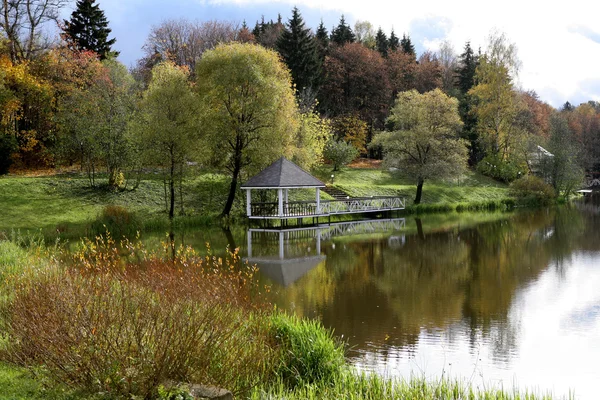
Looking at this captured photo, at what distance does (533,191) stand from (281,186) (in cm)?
2154

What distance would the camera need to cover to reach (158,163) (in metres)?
26.2

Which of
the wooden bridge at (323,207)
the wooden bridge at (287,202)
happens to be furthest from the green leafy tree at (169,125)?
the wooden bridge at (323,207)

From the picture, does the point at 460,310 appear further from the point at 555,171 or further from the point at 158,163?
the point at 555,171

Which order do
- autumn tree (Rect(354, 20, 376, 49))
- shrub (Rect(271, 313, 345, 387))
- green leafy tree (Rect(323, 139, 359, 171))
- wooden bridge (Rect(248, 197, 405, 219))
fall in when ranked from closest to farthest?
1. shrub (Rect(271, 313, 345, 387))
2. wooden bridge (Rect(248, 197, 405, 219))
3. green leafy tree (Rect(323, 139, 359, 171))
4. autumn tree (Rect(354, 20, 376, 49))

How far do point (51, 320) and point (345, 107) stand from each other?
148 feet

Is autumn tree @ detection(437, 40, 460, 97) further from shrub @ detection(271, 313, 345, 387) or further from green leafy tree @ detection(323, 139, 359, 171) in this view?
shrub @ detection(271, 313, 345, 387)

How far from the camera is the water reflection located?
7.87 meters

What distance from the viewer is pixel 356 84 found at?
1924 inches

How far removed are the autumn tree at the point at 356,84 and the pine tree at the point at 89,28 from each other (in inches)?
708

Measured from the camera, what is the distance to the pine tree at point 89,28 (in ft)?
127

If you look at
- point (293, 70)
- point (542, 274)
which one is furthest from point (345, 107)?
point (542, 274)

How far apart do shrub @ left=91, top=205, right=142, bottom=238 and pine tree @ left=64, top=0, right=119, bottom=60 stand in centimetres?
2084

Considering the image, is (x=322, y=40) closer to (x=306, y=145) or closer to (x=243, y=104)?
(x=306, y=145)

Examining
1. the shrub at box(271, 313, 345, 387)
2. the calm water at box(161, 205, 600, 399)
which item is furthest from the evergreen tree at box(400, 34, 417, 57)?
the shrub at box(271, 313, 345, 387)
